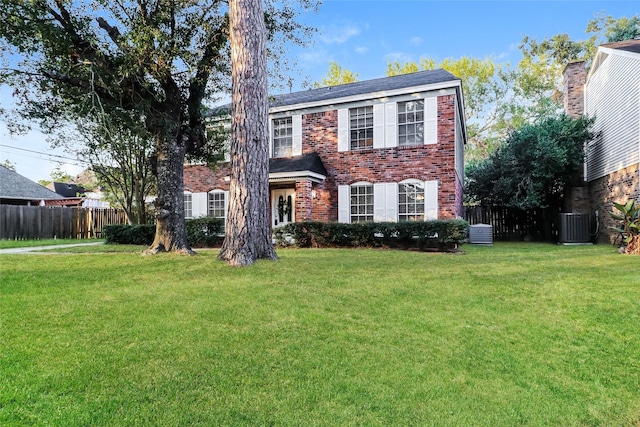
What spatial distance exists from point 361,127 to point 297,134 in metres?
2.59

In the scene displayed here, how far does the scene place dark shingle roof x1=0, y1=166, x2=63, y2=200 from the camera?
70.5ft

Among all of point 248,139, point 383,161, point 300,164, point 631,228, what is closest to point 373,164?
point 383,161

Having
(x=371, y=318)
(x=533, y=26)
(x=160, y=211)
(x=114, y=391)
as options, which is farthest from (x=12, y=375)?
(x=533, y=26)

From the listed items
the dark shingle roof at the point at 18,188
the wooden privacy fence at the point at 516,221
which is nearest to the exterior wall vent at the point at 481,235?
the wooden privacy fence at the point at 516,221

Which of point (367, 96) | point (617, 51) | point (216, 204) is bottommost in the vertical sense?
point (216, 204)

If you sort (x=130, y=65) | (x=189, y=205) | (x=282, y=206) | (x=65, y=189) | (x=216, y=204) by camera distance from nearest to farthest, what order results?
(x=130, y=65) → (x=282, y=206) → (x=216, y=204) → (x=189, y=205) → (x=65, y=189)

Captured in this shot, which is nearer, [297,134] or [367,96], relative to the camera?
[367,96]

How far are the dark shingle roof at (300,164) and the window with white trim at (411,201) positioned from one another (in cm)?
299

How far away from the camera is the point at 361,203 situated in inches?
508

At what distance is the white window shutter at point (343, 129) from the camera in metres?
13.2

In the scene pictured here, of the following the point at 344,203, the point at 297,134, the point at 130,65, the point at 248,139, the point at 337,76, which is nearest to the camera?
the point at 248,139

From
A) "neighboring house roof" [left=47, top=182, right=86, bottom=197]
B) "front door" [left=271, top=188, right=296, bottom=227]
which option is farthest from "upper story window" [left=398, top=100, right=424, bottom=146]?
"neighboring house roof" [left=47, top=182, right=86, bottom=197]

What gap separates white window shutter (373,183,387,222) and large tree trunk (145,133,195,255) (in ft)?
22.0

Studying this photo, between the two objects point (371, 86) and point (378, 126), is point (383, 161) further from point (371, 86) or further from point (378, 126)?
point (371, 86)
